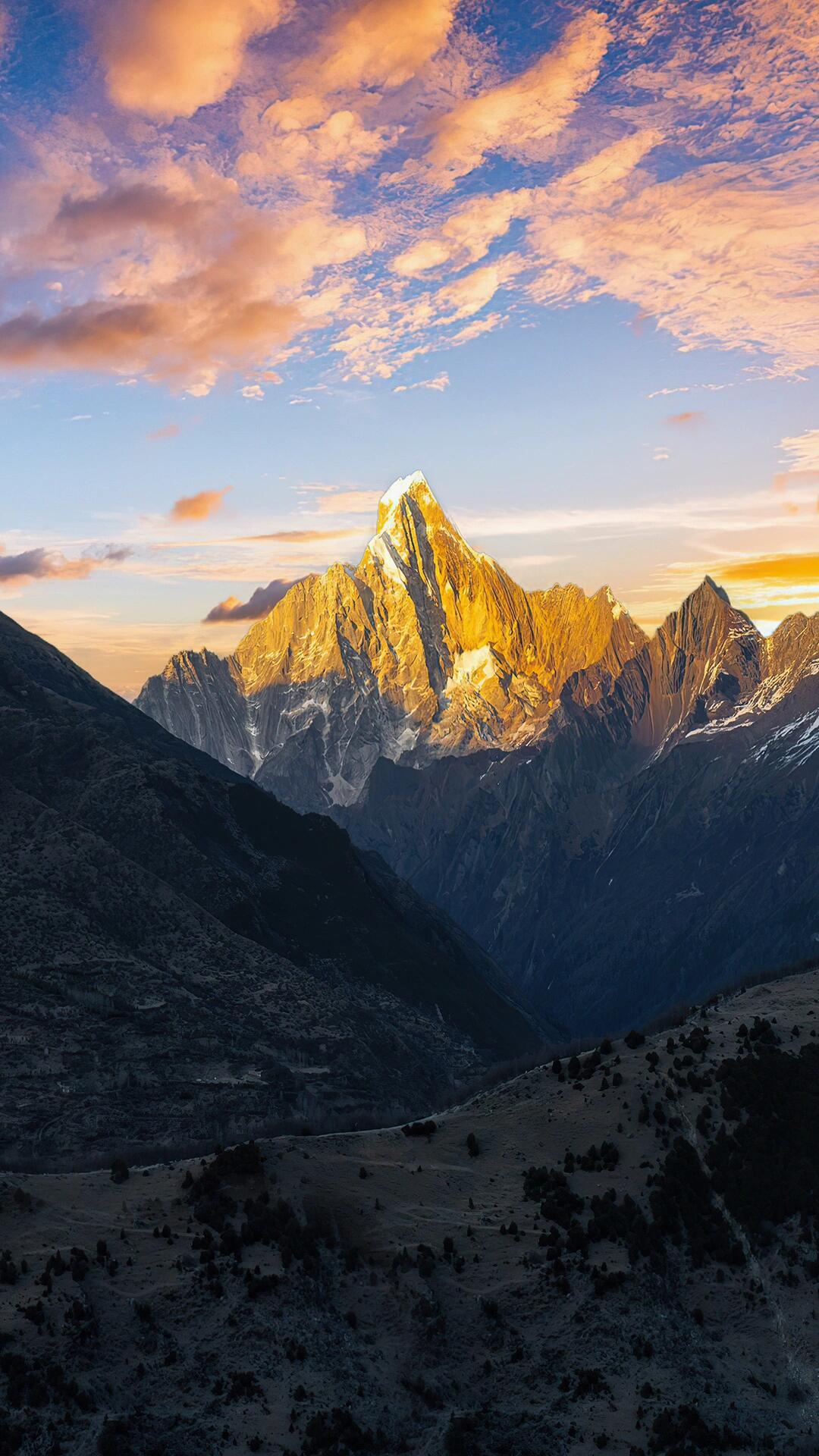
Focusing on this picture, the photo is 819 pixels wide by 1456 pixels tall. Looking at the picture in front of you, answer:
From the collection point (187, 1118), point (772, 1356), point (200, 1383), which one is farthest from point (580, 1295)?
point (187, 1118)

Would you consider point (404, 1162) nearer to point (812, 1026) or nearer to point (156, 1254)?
point (156, 1254)

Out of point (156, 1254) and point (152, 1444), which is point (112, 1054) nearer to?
point (156, 1254)

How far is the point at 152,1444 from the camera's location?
74000mm

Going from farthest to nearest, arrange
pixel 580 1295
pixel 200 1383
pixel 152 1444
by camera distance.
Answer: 1. pixel 580 1295
2. pixel 200 1383
3. pixel 152 1444

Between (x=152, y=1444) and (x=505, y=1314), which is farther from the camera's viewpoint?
(x=505, y=1314)

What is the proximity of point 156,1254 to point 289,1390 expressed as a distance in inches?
610

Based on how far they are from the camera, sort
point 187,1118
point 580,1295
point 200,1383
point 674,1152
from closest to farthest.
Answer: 1. point 200,1383
2. point 580,1295
3. point 674,1152
4. point 187,1118

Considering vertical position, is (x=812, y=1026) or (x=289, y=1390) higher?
(x=812, y=1026)

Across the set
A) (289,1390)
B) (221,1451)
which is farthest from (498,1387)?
(221,1451)

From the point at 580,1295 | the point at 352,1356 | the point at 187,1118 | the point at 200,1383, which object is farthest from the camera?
the point at 187,1118

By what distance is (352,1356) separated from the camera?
8531cm

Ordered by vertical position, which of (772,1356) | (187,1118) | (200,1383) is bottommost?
(187,1118)

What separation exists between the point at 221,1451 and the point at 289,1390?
707cm

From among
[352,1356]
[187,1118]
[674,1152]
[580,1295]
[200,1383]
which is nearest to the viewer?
[200,1383]
